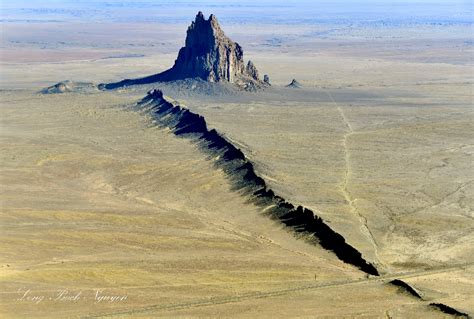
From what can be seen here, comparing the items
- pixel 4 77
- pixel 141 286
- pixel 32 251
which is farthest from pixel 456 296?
pixel 4 77

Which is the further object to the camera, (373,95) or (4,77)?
(4,77)

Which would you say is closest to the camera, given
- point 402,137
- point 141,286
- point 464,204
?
Answer: point 141,286

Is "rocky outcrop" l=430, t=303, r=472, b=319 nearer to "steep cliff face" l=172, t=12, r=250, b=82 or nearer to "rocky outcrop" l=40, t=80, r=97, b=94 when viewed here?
"steep cliff face" l=172, t=12, r=250, b=82

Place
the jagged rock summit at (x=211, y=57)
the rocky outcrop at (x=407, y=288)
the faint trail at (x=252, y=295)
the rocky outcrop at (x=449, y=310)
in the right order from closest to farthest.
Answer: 1. the rocky outcrop at (x=449, y=310)
2. the faint trail at (x=252, y=295)
3. the rocky outcrop at (x=407, y=288)
4. the jagged rock summit at (x=211, y=57)

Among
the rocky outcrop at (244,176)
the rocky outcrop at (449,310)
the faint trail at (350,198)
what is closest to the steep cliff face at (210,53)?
the rocky outcrop at (244,176)

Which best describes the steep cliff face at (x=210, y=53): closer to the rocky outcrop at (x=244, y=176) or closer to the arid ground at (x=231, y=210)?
the arid ground at (x=231, y=210)

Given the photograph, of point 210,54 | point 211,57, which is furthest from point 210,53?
point 211,57

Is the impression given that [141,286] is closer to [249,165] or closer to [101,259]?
[101,259]
